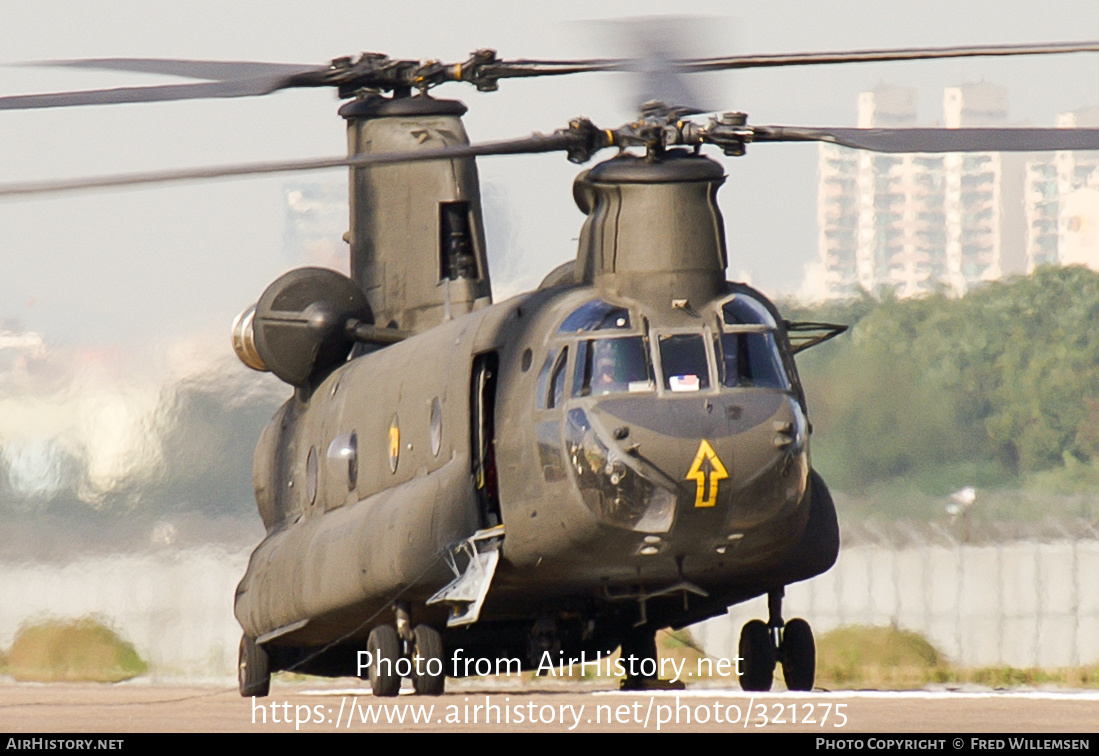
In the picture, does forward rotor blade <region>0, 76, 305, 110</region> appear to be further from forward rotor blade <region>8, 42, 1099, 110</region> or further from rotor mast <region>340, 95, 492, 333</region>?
rotor mast <region>340, 95, 492, 333</region>

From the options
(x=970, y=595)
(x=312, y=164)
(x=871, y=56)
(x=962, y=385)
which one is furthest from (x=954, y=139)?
(x=962, y=385)

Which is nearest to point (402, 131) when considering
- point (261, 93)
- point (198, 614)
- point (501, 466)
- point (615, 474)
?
point (261, 93)

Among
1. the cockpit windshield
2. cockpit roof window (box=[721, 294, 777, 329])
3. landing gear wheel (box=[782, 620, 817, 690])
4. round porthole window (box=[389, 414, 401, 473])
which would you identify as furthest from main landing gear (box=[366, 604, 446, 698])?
cockpit roof window (box=[721, 294, 777, 329])

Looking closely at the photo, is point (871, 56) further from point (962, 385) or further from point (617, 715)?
point (962, 385)

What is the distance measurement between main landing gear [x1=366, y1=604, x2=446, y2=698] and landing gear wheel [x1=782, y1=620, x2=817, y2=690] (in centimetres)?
256

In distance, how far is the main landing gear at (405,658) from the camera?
48.7 ft

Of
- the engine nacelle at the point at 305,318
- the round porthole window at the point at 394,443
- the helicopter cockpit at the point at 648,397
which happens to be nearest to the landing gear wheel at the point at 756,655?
the helicopter cockpit at the point at 648,397

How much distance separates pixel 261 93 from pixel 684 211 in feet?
10.2

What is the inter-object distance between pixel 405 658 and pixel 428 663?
1.30ft

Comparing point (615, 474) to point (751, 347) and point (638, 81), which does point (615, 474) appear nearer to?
point (751, 347)

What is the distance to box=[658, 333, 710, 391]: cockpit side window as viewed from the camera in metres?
13.1

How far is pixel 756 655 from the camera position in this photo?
48.0 feet

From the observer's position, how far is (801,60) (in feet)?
43.9
